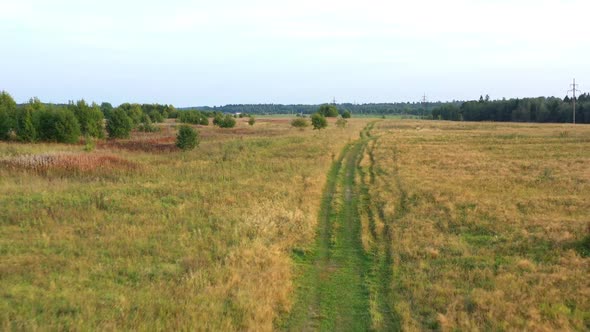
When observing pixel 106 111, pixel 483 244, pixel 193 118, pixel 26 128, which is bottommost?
pixel 483 244

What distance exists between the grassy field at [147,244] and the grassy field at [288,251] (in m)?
0.04

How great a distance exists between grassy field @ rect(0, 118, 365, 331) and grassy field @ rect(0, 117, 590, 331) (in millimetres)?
45

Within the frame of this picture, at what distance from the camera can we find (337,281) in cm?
988

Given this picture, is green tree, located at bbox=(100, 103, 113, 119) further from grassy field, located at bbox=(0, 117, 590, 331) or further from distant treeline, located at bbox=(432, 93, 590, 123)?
distant treeline, located at bbox=(432, 93, 590, 123)

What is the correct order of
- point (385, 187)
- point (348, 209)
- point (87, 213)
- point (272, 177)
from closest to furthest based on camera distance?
point (87, 213), point (348, 209), point (385, 187), point (272, 177)

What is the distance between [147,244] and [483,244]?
27.9 ft

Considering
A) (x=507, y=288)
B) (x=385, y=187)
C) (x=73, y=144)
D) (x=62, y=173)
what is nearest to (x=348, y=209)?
(x=385, y=187)

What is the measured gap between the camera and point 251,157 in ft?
97.5

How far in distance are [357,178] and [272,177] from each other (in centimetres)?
433

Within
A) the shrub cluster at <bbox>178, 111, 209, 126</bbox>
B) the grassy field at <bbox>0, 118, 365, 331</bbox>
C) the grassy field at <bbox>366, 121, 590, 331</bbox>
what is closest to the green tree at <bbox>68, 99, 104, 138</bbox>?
the grassy field at <bbox>0, 118, 365, 331</bbox>

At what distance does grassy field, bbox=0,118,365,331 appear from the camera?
786 centimetres

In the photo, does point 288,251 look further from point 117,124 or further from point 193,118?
point 193,118

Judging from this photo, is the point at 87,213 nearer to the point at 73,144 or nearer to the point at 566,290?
the point at 566,290

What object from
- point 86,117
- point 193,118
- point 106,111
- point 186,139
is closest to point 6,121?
point 86,117
